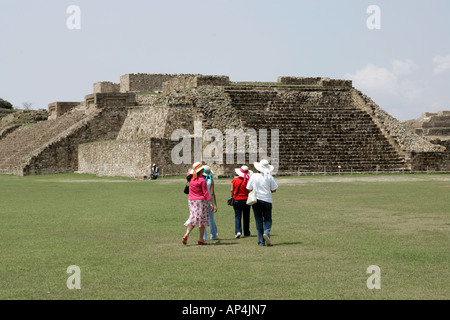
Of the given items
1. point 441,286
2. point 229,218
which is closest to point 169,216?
point 229,218

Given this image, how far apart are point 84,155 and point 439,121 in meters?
24.8

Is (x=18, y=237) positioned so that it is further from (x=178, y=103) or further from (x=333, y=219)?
(x=178, y=103)

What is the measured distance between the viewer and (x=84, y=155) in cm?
3869

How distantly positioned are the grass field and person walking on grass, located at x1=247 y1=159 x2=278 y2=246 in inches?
14.4

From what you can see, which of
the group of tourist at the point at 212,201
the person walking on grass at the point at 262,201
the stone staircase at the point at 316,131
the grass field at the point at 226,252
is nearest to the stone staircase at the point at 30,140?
the stone staircase at the point at 316,131

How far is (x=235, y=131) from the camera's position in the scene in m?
32.6

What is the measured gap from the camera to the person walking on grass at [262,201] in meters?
10.8

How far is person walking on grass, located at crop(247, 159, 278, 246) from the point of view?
1077 centimetres

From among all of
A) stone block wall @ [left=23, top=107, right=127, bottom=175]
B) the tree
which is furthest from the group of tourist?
the tree

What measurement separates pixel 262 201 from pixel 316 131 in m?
24.1

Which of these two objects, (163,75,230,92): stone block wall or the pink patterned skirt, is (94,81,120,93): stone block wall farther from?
the pink patterned skirt

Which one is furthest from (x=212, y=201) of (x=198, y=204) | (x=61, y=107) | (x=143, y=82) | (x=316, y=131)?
(x=61, y=107)

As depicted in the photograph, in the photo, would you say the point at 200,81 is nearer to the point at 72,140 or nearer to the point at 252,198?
the point at 72,140

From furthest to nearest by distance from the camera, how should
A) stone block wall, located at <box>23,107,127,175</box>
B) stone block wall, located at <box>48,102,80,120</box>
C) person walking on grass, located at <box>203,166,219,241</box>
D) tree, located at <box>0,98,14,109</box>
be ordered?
1. tree, located at <box>0,98,14,109</box>
2. stone block wall, located at <box>48,102,80,120</box>
3. stone block wall, located at <box>23,107,127,175</box>
4. person walking on grass, located at <box>203,166,219,241</box>
